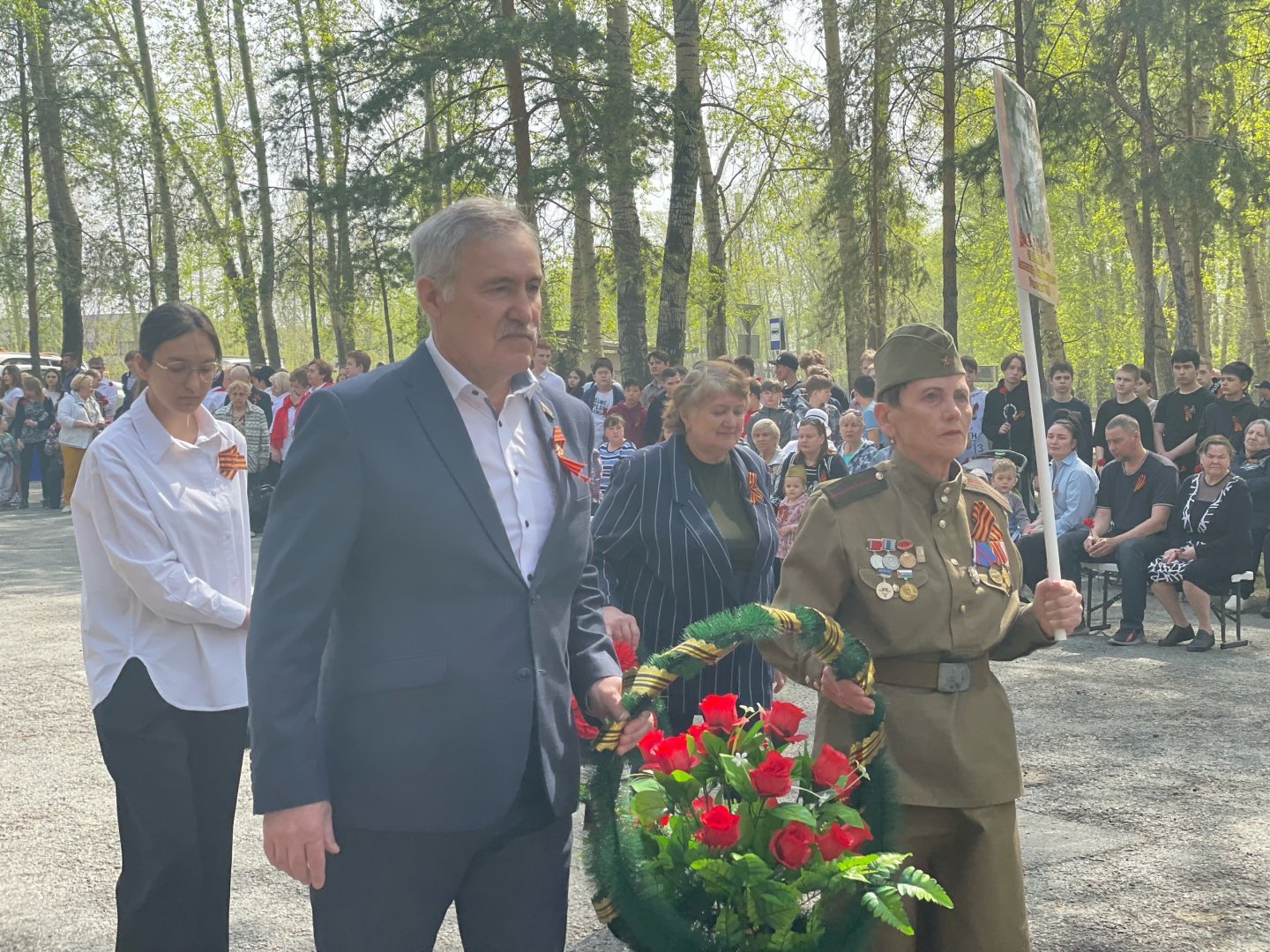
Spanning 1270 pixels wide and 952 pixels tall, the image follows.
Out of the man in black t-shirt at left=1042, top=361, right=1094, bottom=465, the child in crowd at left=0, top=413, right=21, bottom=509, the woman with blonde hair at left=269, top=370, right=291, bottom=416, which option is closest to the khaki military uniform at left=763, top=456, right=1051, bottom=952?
the man in black t-shirt at left=1042, top=361, right=1094, bottom=465

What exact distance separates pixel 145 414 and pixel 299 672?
5.54 feet

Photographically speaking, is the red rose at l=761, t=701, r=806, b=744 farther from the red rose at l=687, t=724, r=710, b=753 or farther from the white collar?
the white collar

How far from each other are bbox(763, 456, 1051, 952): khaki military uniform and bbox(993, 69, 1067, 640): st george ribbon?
0.74ft

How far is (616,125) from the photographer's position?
16734 millimetres

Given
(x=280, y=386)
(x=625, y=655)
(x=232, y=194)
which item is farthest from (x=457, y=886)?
(x=232, y=194)

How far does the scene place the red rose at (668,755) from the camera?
112 inches

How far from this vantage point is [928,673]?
10.7 ft

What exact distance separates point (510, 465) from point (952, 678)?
1.26 meters

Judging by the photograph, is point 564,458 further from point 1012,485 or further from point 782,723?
point 1012,485

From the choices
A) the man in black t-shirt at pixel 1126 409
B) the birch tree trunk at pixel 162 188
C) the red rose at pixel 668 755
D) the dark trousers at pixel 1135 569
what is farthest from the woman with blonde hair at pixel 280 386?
the red rose at pixel 668 755

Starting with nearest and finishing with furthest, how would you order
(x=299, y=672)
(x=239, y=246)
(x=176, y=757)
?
1. (x=299, y=672)
2. (x=176, y=757)
3. (x=239, y=246)

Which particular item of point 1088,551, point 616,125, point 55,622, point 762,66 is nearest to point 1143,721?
point 1088,551

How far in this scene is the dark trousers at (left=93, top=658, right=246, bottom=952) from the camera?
140 inches

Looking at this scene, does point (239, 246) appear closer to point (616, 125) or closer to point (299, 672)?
point (616, 125)
